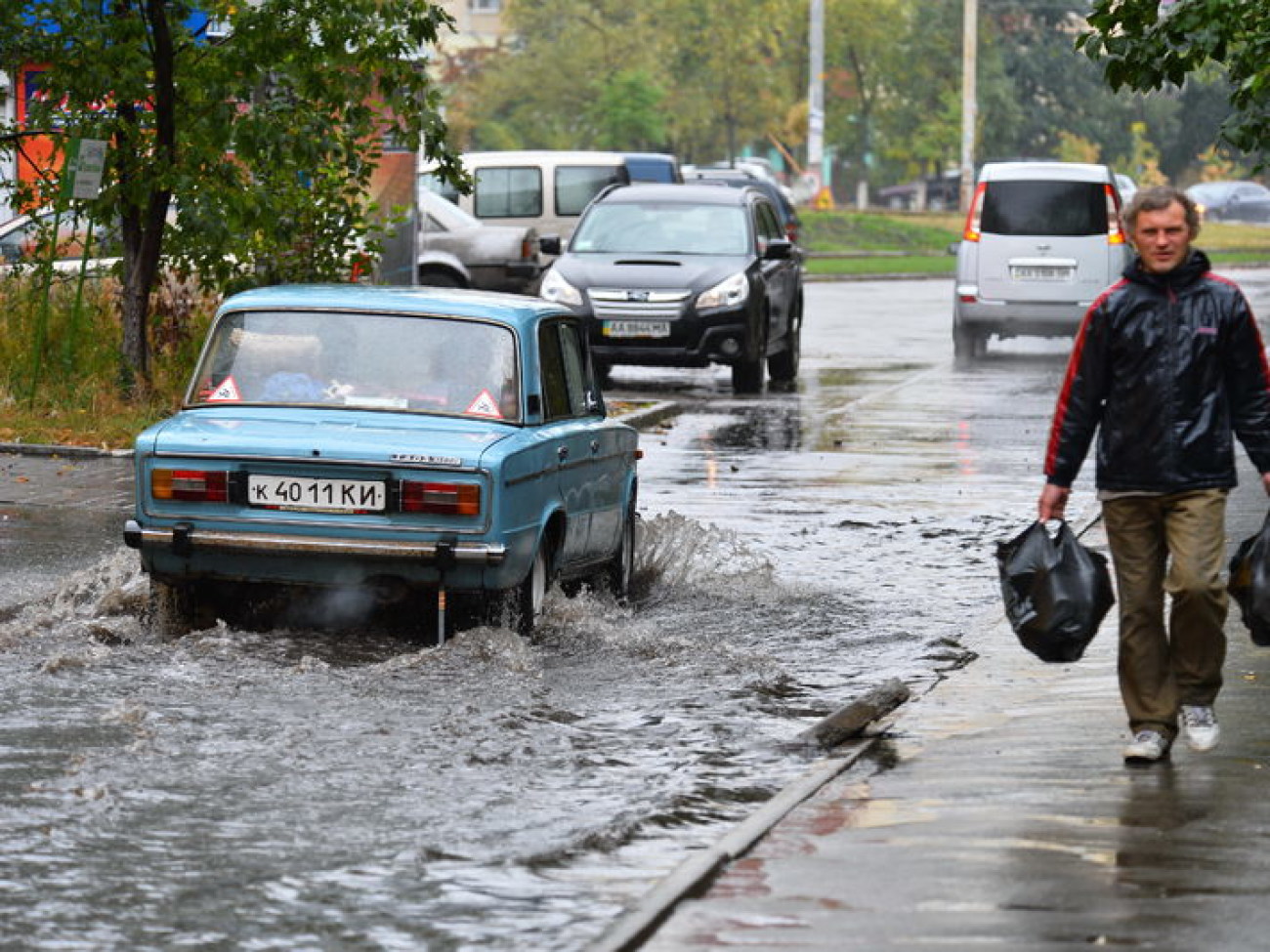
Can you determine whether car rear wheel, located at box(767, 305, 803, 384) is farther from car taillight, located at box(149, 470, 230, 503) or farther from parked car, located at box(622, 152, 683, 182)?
car taillight, located at box(149, 470, 230, 503)

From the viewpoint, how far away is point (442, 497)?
Answer: 32.1 feet

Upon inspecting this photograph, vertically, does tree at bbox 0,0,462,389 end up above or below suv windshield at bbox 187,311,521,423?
above

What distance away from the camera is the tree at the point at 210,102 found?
1809cm

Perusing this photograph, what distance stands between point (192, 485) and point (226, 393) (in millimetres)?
730

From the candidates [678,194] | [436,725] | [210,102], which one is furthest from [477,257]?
[436,725]

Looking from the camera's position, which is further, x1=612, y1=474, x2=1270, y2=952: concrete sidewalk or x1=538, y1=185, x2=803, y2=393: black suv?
x1=538, y1=185, x2=803, y2=393: black suv

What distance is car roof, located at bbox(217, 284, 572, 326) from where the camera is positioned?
35.4ft

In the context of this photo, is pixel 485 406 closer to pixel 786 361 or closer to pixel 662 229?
Answer: pixel 662 229

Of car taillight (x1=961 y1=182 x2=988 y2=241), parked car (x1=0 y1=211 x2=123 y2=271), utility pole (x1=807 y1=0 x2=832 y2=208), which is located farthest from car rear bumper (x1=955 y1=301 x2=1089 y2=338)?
utility pole (x1=807 y1=0 x2=832 y2=208)

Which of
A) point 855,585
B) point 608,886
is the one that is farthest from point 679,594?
point 608,886

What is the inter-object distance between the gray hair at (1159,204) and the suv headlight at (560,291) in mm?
15960

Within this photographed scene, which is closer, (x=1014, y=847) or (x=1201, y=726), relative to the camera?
(x=1014, y=847)

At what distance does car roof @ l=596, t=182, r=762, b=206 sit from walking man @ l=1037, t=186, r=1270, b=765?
17.5 meters

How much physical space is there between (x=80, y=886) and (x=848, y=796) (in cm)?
223
